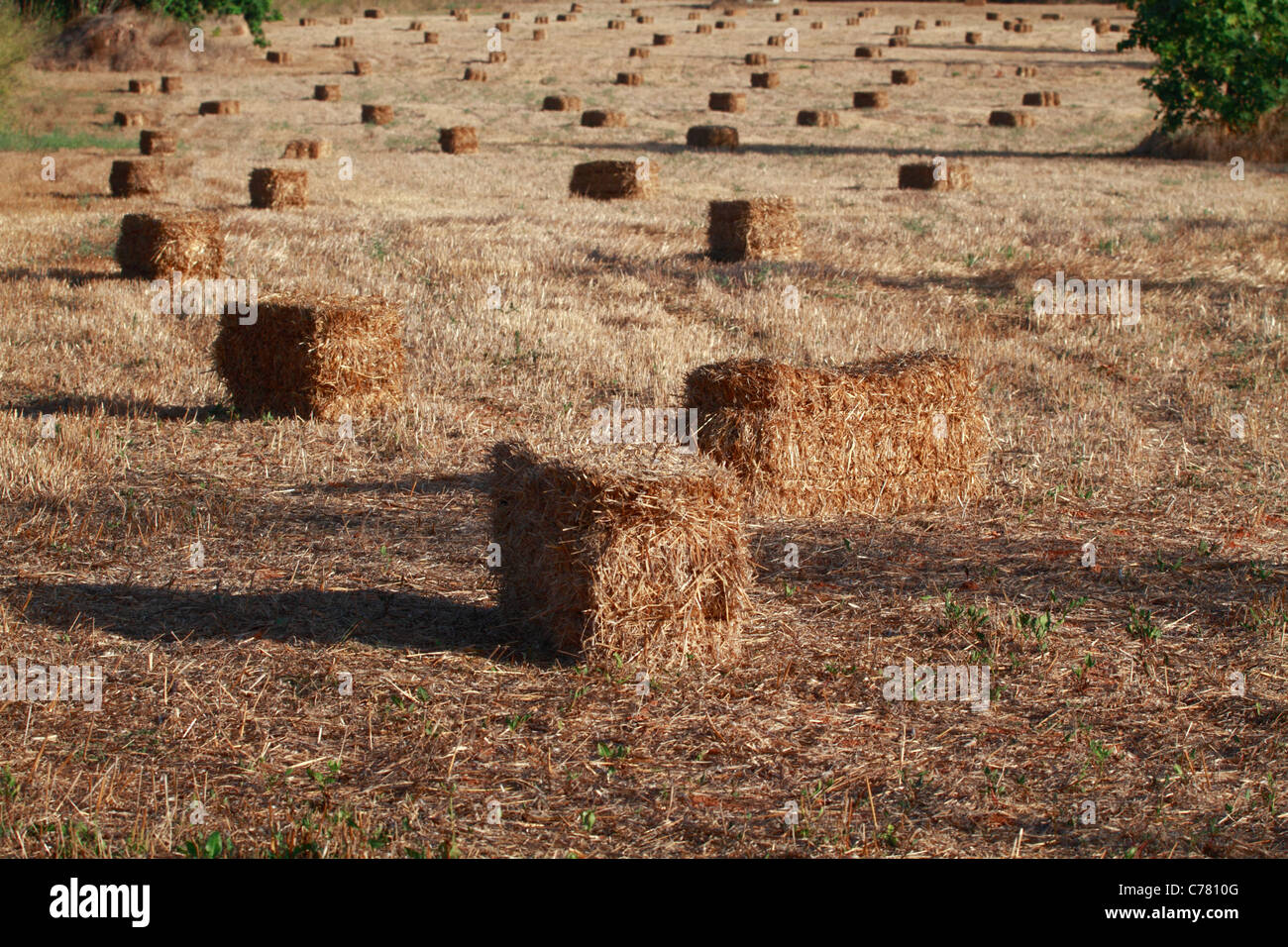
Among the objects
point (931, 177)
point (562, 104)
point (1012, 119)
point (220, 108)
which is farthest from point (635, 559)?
point (220, 108)

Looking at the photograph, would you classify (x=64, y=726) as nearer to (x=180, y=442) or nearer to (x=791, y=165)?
(x=180, y=442)

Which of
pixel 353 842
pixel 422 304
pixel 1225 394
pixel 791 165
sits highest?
pixel 791 165

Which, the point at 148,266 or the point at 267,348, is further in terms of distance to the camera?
the point at 148,266

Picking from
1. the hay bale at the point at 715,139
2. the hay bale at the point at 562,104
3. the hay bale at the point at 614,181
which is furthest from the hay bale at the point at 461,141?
the hay bale at the point at 614,181

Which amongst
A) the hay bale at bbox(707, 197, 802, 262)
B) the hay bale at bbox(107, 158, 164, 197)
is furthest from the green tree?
the hay bale at bbox(107, 158, 164, 197)

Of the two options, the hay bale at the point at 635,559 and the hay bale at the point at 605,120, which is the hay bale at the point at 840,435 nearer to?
the hay bale at the point at 635,559

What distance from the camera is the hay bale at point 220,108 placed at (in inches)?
1461

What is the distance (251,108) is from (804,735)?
36564 mm

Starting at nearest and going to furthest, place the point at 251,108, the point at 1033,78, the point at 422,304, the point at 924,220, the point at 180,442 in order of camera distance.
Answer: the point at 180,442 → the point at 422,304 → the point at 924,220 → the point at 251,108 → the point at 1033,78

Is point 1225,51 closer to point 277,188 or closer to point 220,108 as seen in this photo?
point 277,188

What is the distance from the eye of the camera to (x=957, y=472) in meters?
8.64

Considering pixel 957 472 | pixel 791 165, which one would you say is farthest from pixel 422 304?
pixel 791 165

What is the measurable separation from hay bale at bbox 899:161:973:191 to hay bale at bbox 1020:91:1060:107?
1692cm

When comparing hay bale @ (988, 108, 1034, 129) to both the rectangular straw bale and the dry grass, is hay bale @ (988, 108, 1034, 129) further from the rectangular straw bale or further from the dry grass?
the dry grass
